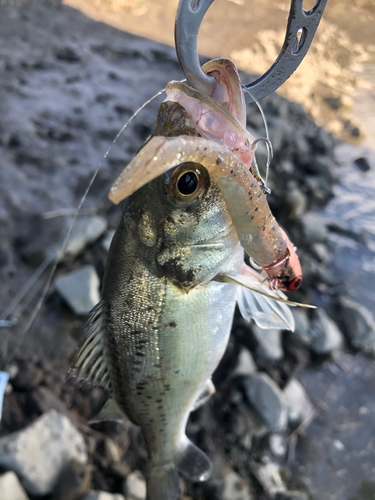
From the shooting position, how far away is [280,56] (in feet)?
4.08

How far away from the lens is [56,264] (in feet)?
13.1

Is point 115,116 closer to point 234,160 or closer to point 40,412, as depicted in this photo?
point 40,412

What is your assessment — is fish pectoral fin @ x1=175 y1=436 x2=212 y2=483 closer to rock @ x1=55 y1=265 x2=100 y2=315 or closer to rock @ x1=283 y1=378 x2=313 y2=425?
rock @ x1=55 y1=265 x2=100 y2=315

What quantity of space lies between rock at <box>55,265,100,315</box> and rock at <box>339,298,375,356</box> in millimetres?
3443

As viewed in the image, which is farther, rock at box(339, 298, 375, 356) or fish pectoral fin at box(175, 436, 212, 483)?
rock at box(339, 298, 375, 356)

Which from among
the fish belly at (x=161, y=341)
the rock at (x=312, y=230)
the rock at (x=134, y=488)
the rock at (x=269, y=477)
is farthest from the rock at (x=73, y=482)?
the rock at (x=312, y=230)

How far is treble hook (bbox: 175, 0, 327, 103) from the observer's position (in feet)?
3.52

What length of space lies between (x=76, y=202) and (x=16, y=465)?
3501mm

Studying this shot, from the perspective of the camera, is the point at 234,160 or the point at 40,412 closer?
the point at 234,160

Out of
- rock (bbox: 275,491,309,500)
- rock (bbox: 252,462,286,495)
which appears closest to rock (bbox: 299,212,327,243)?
rock (bbox: 252,462,286,495)

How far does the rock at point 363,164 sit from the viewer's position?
29.9 feet

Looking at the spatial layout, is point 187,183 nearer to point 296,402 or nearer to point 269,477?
point 269,477

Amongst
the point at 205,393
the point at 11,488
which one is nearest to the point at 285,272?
the point at 205,393

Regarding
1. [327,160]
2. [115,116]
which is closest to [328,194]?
[327,160]
